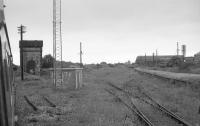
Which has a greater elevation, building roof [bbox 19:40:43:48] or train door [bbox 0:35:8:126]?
building roof [bbox 19:40:43:48]

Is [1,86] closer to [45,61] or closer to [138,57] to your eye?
[45,61]

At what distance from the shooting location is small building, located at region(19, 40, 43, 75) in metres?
46.6

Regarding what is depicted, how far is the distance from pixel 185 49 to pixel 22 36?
66.6 metres

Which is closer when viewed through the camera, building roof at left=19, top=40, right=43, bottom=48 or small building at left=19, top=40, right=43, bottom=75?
small building at left=19, top=40, right=43, bottom=75

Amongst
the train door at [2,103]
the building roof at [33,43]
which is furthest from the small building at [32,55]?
the train door at [2,103]

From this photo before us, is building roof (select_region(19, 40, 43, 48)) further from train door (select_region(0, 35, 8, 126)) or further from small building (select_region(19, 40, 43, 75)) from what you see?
train door (select_region(0, 35, 8, 126))

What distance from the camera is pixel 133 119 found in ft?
34.2

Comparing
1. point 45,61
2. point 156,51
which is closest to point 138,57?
point 156,51

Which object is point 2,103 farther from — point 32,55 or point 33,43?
point 33,43

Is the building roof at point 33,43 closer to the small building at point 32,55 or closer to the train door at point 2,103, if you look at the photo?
the small building at point 32,55

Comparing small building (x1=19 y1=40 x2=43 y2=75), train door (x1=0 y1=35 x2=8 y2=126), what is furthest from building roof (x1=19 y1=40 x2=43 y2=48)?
train door (x1=0 y1=35 x2=8 y2=126)

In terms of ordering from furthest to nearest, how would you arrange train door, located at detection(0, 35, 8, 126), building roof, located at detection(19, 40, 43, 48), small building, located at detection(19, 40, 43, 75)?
building roof, located at detection(19, 40, 43, 48) < small building, located at detection(19, 40, 43, 75) < train door, located at detection(0, 35, 8, 126)

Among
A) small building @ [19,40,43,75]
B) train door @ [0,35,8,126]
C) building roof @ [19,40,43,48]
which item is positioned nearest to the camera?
train door @ [0,35,8,126]

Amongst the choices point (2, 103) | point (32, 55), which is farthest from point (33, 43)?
point (2, 103)
